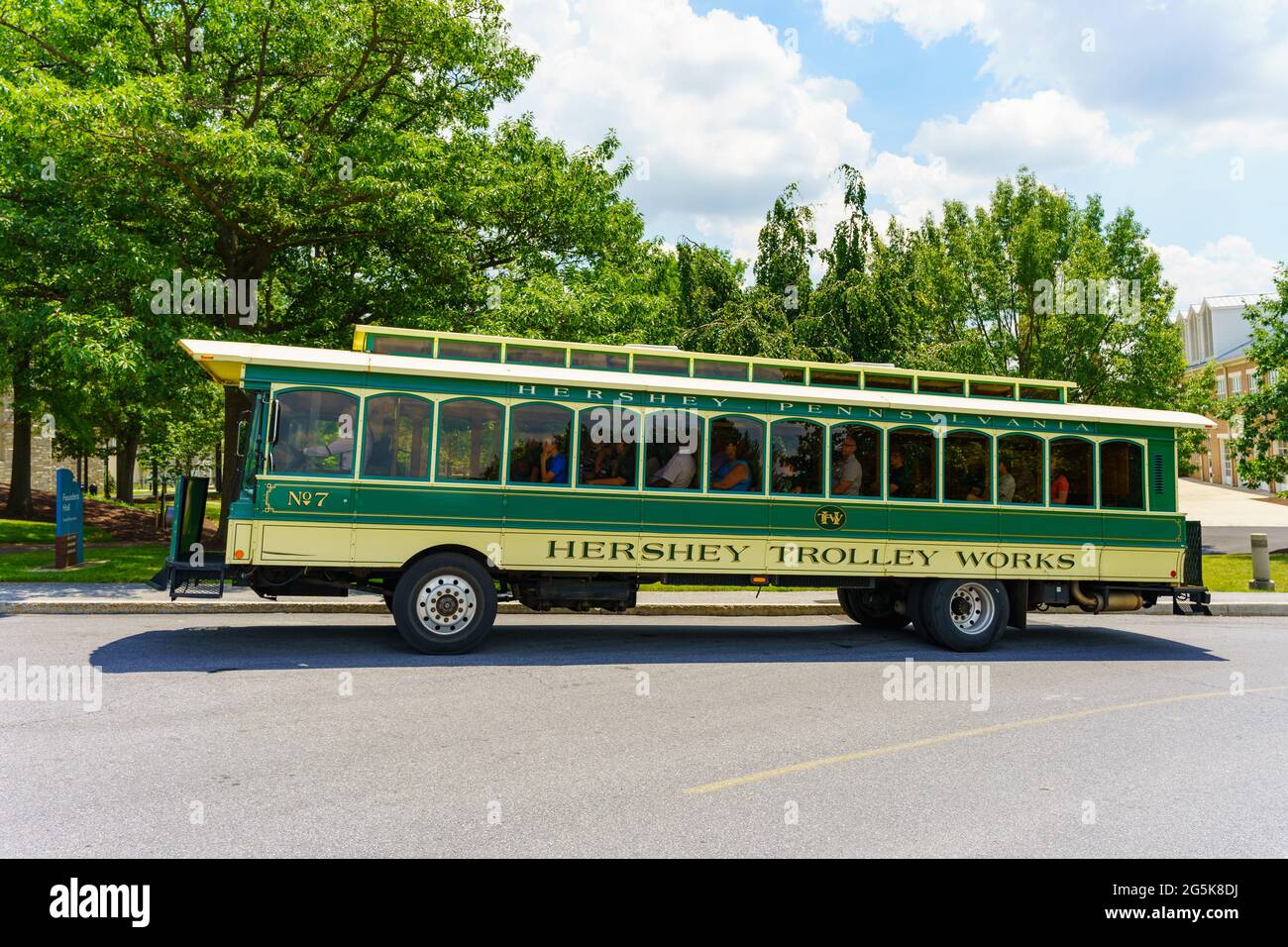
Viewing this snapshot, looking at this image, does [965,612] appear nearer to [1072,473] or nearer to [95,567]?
[1072,473]

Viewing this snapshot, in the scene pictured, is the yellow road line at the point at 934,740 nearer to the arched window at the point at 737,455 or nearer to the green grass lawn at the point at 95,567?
the arched window at the point at 737,455

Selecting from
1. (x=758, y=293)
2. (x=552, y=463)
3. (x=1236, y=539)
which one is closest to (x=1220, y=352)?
(x=1236, y=539)

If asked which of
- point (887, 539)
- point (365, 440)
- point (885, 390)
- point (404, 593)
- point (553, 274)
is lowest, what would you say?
point (404, 593)

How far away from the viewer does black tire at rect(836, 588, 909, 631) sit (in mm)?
12125

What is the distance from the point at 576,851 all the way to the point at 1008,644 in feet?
28.3

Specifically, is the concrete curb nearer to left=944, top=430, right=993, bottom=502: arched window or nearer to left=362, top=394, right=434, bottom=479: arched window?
left=944, top=430, right=993, bottom=502: arched window

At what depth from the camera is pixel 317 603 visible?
12.6m

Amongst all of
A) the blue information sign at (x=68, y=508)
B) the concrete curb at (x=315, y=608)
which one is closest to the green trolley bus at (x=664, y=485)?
the concrete curb at (x=315, y=608)

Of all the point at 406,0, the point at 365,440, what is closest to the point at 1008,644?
the point at 365,440

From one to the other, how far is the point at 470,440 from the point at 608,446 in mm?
1510

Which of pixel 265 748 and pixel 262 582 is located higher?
pixel 262 582

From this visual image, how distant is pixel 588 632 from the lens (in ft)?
36.8

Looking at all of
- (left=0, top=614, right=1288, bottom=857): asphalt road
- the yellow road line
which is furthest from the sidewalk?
the yellow road line
